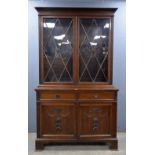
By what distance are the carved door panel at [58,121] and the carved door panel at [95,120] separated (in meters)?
0.14

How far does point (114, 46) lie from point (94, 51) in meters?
0.72

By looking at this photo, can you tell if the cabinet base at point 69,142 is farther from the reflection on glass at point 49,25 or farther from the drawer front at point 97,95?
the reflection on glass at point 49,25

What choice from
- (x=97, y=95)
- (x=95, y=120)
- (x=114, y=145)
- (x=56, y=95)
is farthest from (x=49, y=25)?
(x=114, y=145)

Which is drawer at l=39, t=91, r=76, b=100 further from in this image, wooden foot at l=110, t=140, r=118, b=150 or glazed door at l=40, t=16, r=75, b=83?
wooden foot at l=110, t=140, r=118, b=150

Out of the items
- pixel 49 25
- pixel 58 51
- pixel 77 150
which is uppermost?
pixel 49 25

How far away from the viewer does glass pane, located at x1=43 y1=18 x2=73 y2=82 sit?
381 centimetres

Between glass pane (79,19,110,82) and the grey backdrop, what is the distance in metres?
0.66

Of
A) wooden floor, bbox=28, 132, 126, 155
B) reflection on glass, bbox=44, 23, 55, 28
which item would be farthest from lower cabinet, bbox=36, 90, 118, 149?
reflection on glass, bbox=44, 23, 55, 28

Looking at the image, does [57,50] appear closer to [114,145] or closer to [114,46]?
[114,46]

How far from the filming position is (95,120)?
376 cm
